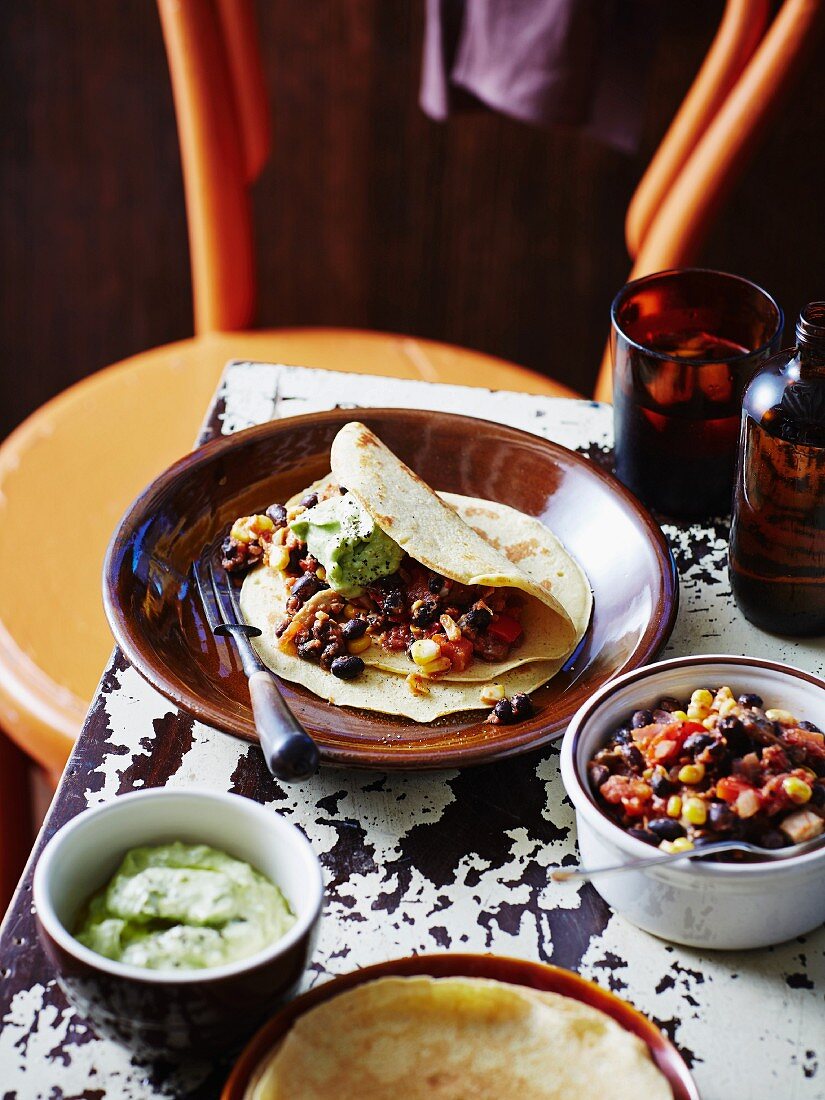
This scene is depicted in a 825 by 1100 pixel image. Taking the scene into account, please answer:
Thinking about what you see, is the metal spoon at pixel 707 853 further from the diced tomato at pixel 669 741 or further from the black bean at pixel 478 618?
the black bean at pixel 478 618

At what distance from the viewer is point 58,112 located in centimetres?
352

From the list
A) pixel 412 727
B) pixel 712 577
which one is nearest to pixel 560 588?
pixel 712 577

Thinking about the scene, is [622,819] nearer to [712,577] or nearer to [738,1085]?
[738,1085]

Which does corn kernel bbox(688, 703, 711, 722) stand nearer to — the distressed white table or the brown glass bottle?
the distressed white table

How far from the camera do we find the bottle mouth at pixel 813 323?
127 cm

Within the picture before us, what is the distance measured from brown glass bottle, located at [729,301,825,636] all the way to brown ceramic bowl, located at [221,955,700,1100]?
25.5 inches

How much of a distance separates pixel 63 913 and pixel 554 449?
996 millimetres

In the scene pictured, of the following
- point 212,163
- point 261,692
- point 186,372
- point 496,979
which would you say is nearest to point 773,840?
point 496,979

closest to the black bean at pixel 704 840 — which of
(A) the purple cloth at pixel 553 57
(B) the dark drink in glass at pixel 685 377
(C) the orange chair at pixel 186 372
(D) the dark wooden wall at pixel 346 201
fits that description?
(B) the dark drink in glass at pixel 685 377

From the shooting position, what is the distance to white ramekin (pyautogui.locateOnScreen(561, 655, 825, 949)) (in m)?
1.06

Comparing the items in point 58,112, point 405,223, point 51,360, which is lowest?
point 51,360

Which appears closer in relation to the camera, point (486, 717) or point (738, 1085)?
point (738, 1085)

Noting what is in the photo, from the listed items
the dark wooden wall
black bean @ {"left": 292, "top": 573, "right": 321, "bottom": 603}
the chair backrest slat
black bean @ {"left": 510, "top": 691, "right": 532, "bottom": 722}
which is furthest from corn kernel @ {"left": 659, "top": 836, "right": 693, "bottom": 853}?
the dark wooden wall

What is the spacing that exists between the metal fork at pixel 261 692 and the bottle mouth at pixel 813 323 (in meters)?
0.69
